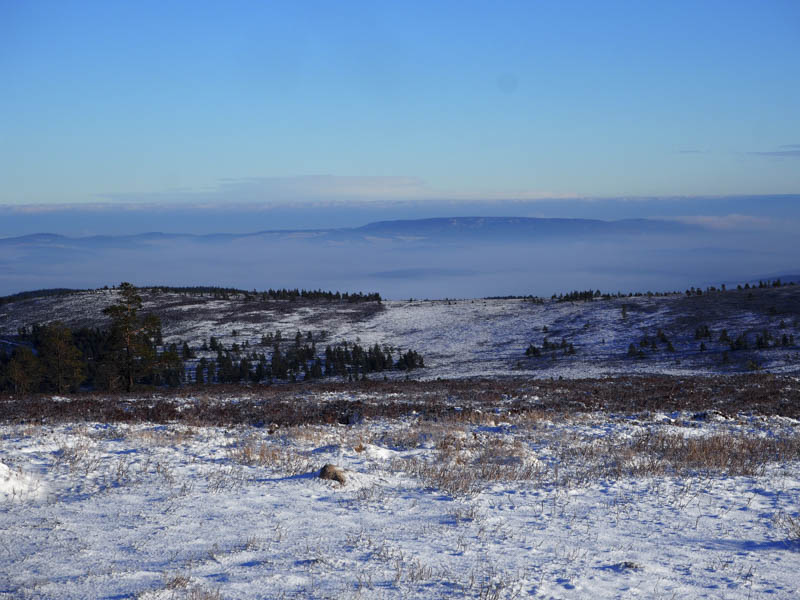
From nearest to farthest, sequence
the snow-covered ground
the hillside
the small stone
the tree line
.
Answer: the snow-covered ground < the small stone < the tree line < the hillside

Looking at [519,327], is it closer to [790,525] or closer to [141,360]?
[141,360]

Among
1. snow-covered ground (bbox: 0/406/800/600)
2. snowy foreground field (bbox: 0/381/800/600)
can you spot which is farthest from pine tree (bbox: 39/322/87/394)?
snow-covered ground (bbox: 0/406/800/600)

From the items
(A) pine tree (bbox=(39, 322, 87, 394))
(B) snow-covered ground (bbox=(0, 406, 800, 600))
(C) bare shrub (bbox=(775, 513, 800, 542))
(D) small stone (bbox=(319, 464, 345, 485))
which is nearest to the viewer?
(B) snow-covered ground (bbox=(0, 406, 800, 600))

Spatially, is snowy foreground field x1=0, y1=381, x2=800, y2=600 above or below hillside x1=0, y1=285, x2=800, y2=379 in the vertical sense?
above

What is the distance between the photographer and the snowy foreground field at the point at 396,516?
5902 millimetres

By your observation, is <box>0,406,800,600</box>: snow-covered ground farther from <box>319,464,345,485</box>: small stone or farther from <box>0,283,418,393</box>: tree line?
<box>0,283,418,393</box>: tree line

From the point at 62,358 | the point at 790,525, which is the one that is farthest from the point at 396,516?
the point at 62,358

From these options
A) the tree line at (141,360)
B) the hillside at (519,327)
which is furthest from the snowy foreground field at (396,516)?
the hillside at (519,327)

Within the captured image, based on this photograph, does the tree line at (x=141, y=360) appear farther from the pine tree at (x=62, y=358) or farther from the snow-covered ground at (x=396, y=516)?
the snow-covered ground at (x=396, y=516)

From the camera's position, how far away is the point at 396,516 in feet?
25.9

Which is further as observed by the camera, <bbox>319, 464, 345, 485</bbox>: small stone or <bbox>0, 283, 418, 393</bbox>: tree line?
<bbox>0, 283, 418, 393</bbox>: tree line

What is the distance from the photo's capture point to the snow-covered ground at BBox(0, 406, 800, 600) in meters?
5.89

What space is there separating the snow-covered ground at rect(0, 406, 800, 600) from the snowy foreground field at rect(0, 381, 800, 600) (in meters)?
0.03

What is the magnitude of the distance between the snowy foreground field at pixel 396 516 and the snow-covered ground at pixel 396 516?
0.11 ft
